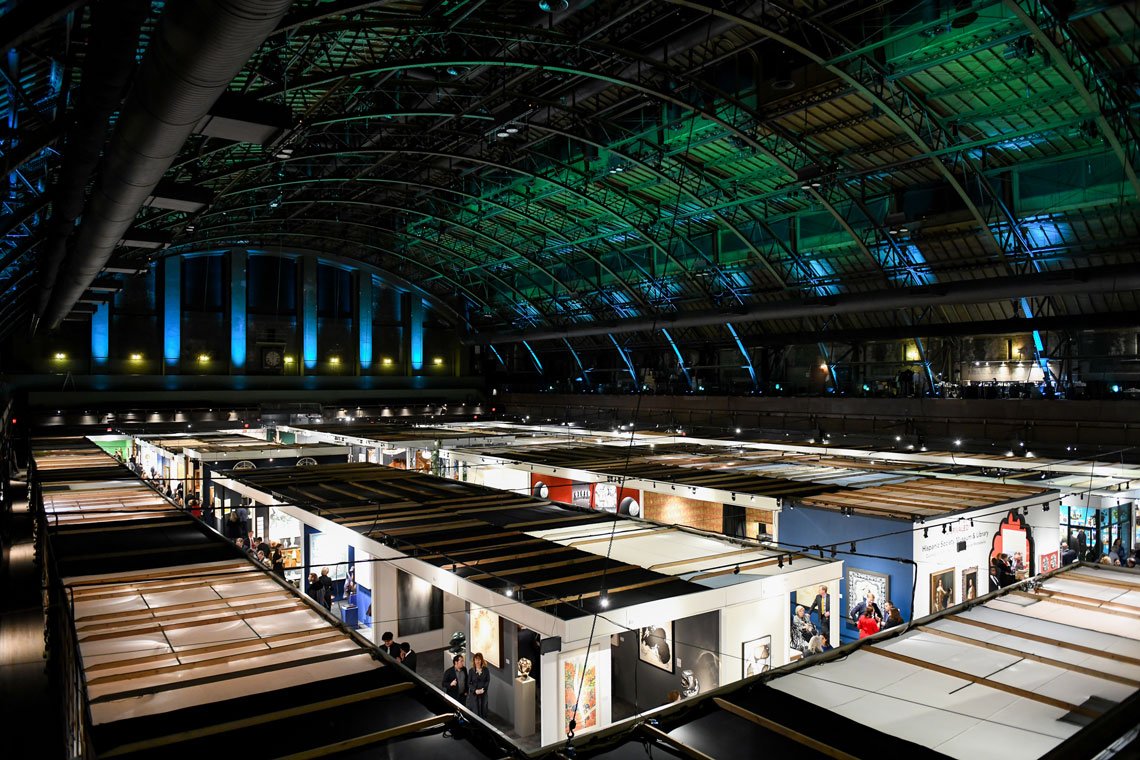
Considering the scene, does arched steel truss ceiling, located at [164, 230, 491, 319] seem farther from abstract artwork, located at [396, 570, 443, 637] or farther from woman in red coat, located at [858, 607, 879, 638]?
woman in red coat, located at [858, 607, 879, 638]

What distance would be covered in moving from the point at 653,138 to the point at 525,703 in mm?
23804

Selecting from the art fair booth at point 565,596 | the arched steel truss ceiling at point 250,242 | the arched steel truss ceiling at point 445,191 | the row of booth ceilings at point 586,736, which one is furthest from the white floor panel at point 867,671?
the arched steel truss ceiling at point 250,242

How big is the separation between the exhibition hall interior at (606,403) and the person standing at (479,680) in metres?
0.07

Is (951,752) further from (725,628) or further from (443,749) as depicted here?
(725,628)

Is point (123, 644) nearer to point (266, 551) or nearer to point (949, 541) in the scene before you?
point (266, 551)

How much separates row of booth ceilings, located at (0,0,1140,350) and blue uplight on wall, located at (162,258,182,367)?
6.39 m

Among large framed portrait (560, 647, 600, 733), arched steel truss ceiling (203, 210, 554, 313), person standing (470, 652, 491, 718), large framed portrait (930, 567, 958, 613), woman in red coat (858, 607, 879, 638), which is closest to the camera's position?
large framed portrait (560, 647, 600, 733)

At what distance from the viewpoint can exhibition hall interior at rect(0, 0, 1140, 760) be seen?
5.76 m

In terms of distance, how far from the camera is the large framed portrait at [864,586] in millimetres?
12117

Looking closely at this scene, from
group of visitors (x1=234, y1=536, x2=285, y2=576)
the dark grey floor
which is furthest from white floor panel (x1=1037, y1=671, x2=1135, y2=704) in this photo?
group of visitors (x1=234, y1=536, x2=285, y2=576)

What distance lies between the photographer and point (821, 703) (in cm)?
547

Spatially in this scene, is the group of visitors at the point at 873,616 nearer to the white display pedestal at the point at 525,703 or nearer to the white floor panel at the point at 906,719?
the white display pedestal at the point at 525,703

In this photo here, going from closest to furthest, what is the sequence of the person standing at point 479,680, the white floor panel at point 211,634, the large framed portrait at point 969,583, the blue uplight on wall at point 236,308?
the white floor panel at point 211,634
the person standing at point 479,680
the large framed portrait at point 969,583
the blue uplight on wall at point 236,308

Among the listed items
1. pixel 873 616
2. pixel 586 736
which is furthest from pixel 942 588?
pixel 586 736
